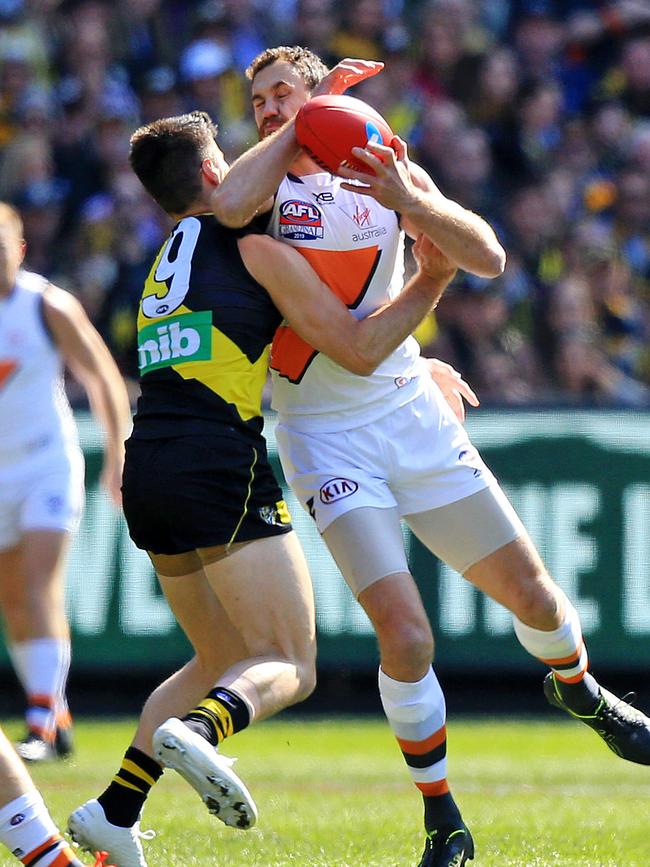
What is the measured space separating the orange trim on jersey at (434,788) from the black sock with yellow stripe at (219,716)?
2.56 feet

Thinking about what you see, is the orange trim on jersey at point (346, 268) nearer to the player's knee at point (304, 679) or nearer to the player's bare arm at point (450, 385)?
the player's bare arm at point (450, 385)

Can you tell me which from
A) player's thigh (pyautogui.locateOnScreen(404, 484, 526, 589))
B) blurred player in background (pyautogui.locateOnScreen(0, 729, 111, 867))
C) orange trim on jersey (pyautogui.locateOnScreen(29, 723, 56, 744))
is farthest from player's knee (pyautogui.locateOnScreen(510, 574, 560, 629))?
orange trim on jersey (pyautogui.locateOnScreen(29, 723, 56, 744))

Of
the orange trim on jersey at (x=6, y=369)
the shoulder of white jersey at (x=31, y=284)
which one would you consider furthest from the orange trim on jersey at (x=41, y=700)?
the shoulder of white jersey at (x=31, y=284)

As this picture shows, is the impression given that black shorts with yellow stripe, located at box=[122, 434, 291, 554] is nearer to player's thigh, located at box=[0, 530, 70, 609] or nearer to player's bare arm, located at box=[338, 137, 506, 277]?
player's bare arm, located at box=[338, 137, 506, 277]

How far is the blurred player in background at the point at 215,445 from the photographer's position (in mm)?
4699

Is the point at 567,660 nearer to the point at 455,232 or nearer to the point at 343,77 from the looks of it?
the point at 455,232

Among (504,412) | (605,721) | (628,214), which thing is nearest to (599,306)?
(628,214)

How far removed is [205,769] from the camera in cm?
417

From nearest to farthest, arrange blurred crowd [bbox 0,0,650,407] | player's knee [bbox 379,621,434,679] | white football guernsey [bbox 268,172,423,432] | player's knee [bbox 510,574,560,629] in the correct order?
1. player's knee [bbox 379,621,434,679]
2. white football guernsey [bbox 268,172,423,432]
3. player's knee [bbox 510,574,560,629]
4. blurred crowd [bbox 0,0,650,407]

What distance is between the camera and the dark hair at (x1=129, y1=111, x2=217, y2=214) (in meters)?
4.95

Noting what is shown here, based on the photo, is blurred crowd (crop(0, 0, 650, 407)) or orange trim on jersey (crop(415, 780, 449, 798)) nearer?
orange trim on jersey (crop(415, 780, 449, 798))

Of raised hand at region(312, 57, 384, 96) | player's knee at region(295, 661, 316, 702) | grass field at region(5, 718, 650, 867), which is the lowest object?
grass field at region(5, 718, 650, 867)

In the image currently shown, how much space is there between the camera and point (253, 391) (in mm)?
4871

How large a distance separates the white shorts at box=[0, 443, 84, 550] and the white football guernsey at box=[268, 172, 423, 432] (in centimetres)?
272
